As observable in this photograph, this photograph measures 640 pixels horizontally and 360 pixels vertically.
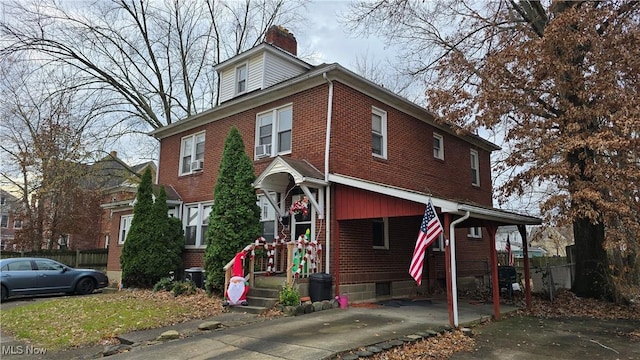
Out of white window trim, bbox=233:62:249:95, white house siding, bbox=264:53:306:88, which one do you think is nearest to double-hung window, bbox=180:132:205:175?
white window trim, bbox=233:62:249:95

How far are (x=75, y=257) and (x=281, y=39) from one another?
17505mm

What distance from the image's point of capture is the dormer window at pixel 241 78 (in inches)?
615

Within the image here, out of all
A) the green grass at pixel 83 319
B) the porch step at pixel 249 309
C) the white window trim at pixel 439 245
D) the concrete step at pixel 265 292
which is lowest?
the green grass at pixel 83 319

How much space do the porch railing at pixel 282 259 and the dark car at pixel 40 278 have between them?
24.8 feet

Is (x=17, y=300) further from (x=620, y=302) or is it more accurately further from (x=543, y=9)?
(x=543, y=9)

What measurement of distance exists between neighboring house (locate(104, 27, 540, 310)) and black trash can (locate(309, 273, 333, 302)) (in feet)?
1.35

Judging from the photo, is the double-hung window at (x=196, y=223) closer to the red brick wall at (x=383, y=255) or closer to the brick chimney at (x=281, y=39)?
the red brick wall at (x=383, y=255)

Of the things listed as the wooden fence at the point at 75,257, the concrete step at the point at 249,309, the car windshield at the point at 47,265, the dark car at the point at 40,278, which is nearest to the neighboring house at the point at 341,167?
the concrete step at the point at 249,309

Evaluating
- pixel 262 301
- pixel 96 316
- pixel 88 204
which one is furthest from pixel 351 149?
pixel 88 204

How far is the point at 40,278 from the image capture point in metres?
13.8

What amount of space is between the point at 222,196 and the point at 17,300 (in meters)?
8.09

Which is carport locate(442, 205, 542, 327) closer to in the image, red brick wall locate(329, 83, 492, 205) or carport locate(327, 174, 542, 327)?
carport locate(327, 174, 542, 327)

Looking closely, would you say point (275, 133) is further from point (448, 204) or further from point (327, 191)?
point (448, 204)

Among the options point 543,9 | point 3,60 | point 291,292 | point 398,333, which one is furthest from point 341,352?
point 3,60
